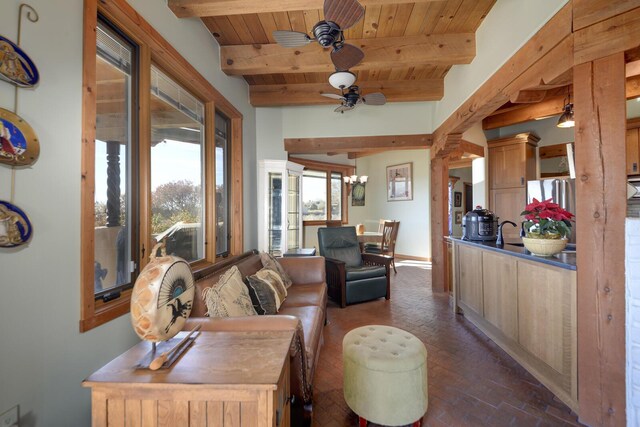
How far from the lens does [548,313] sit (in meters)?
1.85

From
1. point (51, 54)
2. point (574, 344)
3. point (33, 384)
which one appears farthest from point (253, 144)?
point (574, 344)

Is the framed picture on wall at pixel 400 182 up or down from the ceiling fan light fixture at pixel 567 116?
down

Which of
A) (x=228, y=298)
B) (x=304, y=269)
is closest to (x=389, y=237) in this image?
(x=304, y=269)

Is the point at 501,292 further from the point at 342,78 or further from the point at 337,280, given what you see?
the point at 342,78

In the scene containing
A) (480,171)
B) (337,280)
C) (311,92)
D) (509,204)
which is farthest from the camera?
(480,171)

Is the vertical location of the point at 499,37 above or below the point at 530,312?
above

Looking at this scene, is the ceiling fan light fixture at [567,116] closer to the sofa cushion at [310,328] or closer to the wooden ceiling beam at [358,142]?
the wooden ceiling beam at [358,142]

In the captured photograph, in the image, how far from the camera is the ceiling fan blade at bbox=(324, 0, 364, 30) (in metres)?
1.70

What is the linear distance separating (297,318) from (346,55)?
203 centimetres

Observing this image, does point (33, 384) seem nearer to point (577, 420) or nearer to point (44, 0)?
point (44, 0)

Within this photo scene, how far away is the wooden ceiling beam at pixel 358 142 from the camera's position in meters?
4.28

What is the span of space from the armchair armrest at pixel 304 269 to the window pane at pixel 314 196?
321 cm

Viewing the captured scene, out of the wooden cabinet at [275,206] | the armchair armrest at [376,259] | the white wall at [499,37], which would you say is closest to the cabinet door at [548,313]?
the white wall at [499,37]

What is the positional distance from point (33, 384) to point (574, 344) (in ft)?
8.62
